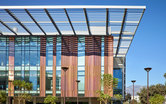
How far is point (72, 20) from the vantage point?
120 ft

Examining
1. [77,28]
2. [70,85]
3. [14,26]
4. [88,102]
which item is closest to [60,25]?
[77,28]

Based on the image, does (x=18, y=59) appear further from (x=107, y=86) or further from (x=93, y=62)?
(x=107, y=86)

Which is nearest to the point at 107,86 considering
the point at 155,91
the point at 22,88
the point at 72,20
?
the point at 72,20

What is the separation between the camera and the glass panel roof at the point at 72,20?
32175 millimetres

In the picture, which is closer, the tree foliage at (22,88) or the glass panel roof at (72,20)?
the glass panel roof at (72,20)

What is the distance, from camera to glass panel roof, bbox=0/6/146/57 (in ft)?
106

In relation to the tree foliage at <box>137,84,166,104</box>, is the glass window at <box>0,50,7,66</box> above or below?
above

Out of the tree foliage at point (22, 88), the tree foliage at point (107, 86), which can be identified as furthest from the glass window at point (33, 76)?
the tree foliage at point (107, 86)

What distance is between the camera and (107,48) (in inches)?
1741

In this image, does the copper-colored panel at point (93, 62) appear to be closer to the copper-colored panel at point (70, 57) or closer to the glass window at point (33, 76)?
the copper-colored panel at point (70, 57)

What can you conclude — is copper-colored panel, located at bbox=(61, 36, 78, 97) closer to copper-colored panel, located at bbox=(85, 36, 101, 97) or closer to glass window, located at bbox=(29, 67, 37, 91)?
copper-colored panel, located at bbox=(85, 36, 101, 97)

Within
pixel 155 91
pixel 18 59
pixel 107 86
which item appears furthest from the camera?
pixel 155 91

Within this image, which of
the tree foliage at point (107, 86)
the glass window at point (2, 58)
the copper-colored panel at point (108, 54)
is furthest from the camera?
the glass window at point (2, 58)

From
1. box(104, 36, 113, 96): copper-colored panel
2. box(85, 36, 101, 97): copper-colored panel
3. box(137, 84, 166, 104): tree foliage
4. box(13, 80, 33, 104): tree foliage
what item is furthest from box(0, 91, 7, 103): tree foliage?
box(137, 84, 166, 104): tree foliage
